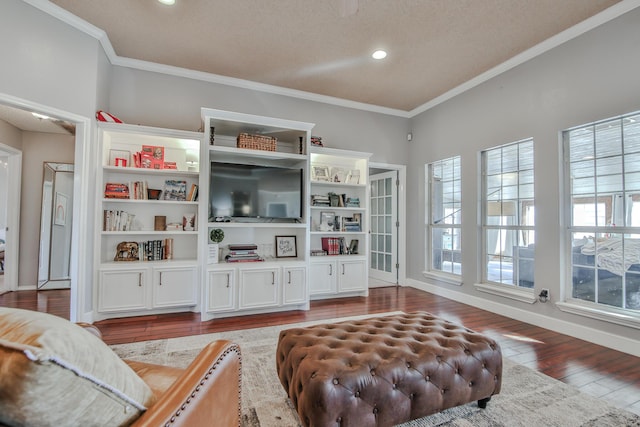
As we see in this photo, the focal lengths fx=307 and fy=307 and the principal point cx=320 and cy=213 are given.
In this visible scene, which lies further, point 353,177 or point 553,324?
point 353,177

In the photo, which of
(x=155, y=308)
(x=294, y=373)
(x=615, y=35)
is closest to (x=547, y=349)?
(x=294, y=373)

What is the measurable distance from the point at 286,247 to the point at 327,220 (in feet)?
2.58

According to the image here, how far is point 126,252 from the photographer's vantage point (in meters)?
3.66

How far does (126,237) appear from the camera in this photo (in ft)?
12.3

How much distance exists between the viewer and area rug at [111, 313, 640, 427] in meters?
1.73

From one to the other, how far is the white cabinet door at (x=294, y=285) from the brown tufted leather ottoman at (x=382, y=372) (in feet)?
6.17

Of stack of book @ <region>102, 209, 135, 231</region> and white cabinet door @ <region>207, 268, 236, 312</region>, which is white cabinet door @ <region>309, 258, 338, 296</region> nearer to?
white cabinet door @ <region>207, 268, 236, 312</region>

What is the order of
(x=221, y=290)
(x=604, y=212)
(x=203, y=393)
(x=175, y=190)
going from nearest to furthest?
(x=203, y=393), (x=604, y=212), (x=221, y=290), (x=175, y=190)

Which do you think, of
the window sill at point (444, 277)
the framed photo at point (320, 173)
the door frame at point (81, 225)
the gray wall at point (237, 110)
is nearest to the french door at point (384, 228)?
the gray wall at point (237, 110)

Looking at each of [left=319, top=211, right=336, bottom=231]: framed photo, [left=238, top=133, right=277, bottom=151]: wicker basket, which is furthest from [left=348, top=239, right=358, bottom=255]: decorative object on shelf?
[left=238, top=133, right=277, bottom=151]: wicker basket

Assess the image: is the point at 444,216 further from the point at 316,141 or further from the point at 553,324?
the point at 316,141

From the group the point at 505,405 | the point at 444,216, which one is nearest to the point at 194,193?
the point at 505,405

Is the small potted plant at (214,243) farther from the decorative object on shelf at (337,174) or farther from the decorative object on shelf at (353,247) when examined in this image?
the decorative object on shelf at (353,247)

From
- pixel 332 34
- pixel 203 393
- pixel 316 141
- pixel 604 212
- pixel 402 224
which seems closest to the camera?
pixel 203 393
